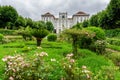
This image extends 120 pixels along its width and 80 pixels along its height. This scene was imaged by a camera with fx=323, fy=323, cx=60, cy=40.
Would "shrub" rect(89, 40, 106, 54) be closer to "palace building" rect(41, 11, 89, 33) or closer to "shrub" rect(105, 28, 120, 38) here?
"shrub" rect(105, 28, 120, 38)

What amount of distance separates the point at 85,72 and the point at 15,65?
5.43 feet

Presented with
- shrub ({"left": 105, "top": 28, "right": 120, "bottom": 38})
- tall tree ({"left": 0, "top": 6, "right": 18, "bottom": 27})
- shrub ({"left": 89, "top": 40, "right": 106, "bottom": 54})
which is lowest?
shrub ({"left": 89, "top": 40, "right": 106, "bottom": 54})

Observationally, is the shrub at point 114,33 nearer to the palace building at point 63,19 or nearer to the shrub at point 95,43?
the shrub at point 95,43

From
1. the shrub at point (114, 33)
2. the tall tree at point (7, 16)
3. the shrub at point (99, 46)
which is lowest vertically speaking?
the shrub at point (99, 46)

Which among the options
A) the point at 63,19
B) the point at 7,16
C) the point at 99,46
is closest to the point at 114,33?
the point at 99,46

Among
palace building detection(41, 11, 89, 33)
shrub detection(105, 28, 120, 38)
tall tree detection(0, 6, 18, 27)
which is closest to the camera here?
shrub detection(105, 28, 120, 38)

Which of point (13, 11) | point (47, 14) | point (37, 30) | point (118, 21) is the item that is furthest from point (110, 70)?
point (47, 14)

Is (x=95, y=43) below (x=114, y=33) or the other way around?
below

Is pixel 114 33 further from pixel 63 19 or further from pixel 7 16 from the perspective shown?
pixel 63 19

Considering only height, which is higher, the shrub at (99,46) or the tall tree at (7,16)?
the tall tree at (7,16)

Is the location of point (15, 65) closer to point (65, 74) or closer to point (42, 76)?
point (42, 76)

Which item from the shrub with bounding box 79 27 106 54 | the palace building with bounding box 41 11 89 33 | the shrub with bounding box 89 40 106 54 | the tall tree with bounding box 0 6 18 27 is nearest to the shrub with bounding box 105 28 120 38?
the shrub with bounding box 79 27 106 54

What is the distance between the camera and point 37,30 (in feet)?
70.3

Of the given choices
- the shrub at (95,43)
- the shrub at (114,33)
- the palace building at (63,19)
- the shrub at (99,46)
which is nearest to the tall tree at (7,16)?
the shrub at (114,33)
